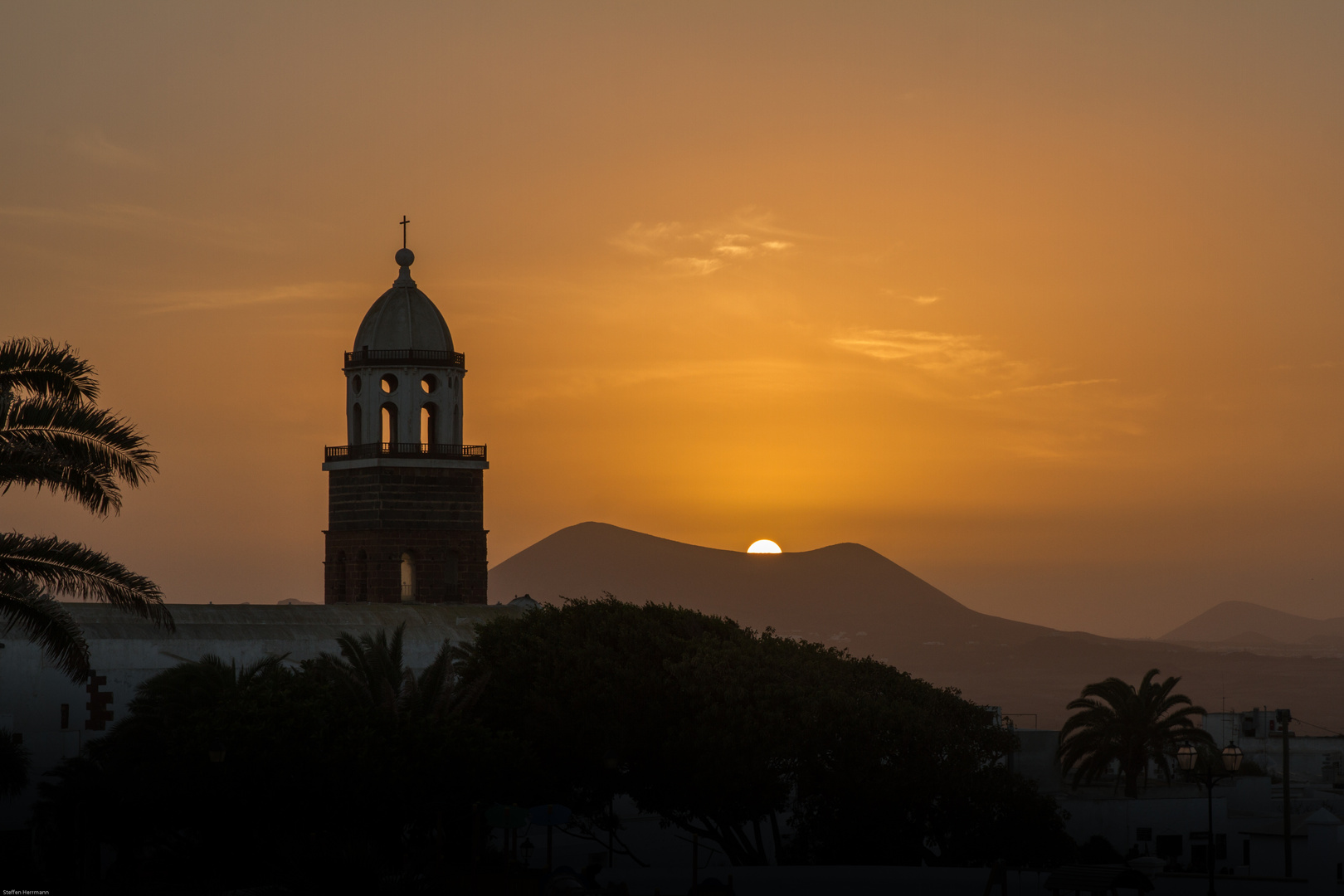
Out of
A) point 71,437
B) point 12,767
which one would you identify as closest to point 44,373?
point 71,437

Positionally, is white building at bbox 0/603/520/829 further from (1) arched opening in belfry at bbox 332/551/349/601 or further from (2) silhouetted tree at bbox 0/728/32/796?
(1) arched opening in belfry at bbox 332/551/349/601

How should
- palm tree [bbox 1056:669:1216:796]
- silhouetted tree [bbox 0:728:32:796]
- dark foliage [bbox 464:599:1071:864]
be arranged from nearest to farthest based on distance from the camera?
1. silhouetted tree [bbox 0:728:32:796]
2. dark foliage [bbox 464:599:1071:864]
3. palm tree [bbox 1056:669:1216:796]

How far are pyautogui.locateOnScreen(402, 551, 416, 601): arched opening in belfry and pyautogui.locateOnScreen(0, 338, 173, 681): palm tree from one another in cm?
3040

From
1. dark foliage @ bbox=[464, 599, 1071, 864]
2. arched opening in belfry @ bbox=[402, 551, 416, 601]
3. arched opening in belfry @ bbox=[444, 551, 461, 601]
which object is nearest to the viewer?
dark foliage @ bbox=[464, 599, 1071, 864]

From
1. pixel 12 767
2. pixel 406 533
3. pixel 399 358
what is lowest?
pixel 12 767

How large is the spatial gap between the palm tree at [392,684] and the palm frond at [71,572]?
10.1 m

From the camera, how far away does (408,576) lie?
56375 millimetres

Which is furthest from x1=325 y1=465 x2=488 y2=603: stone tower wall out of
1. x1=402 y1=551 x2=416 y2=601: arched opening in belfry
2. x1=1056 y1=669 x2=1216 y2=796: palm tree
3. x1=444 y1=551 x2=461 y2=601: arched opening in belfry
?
x1=1056 y1=669 x2=1216 y2=796: palm tree

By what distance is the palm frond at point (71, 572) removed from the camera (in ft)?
80.6

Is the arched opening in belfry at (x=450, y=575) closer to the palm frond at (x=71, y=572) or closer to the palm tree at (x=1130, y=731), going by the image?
the palm tree at (x=1130, y=731)

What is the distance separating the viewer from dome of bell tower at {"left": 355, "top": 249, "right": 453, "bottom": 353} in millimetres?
56781

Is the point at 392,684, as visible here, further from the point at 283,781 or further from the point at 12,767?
the point at 12,767

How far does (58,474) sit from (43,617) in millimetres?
2115

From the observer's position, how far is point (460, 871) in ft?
104
